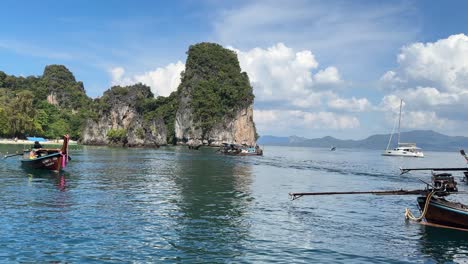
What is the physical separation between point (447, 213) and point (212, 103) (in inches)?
5799

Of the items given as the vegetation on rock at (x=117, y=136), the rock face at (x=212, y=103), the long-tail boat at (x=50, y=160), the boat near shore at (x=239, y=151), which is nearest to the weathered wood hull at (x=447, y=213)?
the long-tail boat at (x=50, y=160)

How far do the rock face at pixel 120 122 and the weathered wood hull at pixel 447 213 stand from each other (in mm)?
140157

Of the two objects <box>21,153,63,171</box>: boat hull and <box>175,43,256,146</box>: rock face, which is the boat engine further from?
<box>175,43,256,146</box>: rock face

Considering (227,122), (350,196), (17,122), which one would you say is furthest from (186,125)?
(350,196)

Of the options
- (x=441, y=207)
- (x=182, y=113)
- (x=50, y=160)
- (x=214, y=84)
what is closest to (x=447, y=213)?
(x=441, y=207)

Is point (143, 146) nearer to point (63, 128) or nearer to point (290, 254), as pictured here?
point (63, 128)

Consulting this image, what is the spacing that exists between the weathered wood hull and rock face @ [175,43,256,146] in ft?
453

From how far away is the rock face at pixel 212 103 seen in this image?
161m

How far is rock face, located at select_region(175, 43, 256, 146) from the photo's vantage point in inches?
6344

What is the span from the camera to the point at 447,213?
755 inches

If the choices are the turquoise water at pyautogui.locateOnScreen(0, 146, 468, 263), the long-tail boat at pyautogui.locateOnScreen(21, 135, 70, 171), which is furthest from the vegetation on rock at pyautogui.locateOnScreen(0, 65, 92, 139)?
the turquoise water at pyautogui.locateOnScreen(0, 146, 468, 263)

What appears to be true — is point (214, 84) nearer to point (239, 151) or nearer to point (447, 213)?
point (239, 151)

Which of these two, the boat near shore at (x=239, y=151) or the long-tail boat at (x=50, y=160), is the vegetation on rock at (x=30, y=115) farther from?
the long-tail boat at (x=50, y=160)

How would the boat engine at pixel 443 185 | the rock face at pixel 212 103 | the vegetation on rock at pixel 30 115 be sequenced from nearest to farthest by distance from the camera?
the boat engine at pixel 443 185
the vegetation on rock at pixel 30 115
the rock face at pixel 212 103
